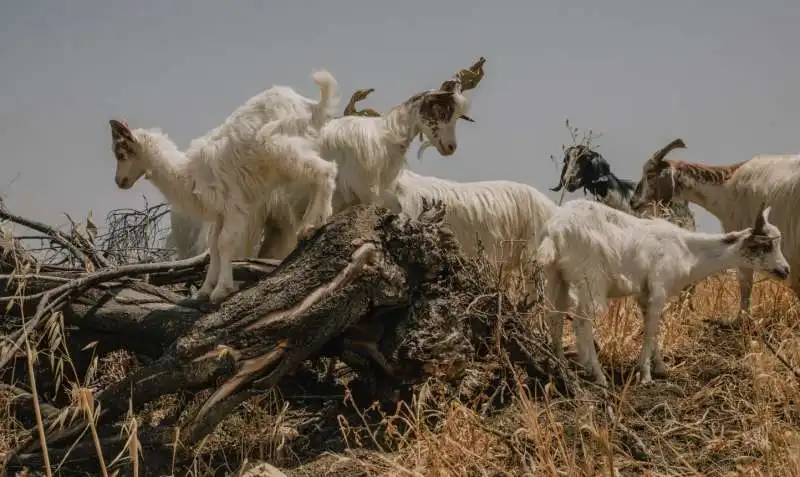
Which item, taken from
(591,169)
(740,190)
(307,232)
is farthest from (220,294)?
(591,169)

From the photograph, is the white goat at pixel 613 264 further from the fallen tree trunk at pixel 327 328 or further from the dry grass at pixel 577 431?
the fallen tree trunk at pixel 327 328

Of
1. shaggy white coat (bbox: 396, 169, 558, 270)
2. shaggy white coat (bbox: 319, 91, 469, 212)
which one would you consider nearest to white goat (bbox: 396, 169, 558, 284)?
shaggy white coat (bbox: 396, 169, 558, 270)

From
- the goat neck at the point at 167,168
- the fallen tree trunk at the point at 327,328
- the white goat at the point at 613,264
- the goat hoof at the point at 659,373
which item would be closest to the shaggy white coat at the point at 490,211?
the white goat at the point at 613,264

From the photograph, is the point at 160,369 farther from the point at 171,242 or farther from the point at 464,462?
the point at 171,242

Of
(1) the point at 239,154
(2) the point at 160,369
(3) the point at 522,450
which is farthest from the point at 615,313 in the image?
(2) the point at 160,369

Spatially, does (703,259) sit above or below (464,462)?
above

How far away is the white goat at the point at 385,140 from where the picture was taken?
616cm

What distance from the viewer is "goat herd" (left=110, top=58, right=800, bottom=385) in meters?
5.08

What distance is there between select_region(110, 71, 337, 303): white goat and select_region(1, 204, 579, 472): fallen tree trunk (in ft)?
1.07

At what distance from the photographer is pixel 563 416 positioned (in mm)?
4676

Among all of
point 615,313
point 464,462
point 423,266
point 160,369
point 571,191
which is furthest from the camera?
point 571,191

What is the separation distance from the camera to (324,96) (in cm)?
519

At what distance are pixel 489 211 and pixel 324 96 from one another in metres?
2.26

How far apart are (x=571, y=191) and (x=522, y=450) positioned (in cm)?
606
